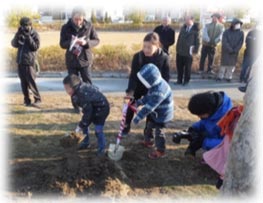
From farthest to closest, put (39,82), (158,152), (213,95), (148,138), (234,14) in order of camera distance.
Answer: (234,14), (39,82), (148,138), (158,152), (213,95)

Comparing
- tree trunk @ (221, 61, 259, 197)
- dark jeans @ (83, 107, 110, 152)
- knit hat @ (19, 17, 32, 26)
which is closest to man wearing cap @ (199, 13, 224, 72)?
knit hat @ (19, 17, 32, 26)

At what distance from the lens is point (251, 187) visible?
262cm

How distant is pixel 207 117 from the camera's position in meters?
4.09

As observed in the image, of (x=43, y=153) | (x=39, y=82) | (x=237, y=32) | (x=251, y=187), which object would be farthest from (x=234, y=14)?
(x=251, y=187)

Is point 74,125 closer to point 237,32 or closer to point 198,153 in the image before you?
point 198,153

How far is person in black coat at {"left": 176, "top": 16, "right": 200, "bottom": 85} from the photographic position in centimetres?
831

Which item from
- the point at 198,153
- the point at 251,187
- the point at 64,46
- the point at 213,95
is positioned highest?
the point at 64,46

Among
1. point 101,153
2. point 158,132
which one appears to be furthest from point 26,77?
point 158,132

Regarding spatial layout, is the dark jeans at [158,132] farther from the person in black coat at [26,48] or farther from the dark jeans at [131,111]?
the person in black coat at [26,48]

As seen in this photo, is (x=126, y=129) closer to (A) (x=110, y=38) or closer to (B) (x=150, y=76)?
(B) (x=150, y=76)

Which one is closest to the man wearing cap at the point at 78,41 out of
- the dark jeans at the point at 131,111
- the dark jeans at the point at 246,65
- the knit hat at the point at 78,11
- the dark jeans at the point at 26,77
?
Answer: the knit hat at the point at 78,11

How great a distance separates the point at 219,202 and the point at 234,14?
9197mm

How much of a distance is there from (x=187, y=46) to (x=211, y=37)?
1493 millimetres

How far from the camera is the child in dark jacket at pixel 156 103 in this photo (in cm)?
396
